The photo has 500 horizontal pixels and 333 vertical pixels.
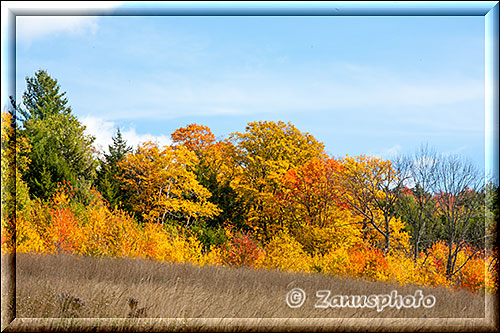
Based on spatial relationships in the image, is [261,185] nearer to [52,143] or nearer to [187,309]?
[52,143]

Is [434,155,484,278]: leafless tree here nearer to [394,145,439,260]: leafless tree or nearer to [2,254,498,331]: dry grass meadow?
[394,145,439,260]: leafless tree

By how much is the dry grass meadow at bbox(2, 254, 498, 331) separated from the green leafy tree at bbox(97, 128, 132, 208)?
62.1 ft

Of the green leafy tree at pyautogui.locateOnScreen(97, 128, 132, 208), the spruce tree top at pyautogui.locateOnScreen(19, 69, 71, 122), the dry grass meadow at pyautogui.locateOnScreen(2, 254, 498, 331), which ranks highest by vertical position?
the spruce tree top at pyautogui.locateOnScreen(19, 69, 71, 122)

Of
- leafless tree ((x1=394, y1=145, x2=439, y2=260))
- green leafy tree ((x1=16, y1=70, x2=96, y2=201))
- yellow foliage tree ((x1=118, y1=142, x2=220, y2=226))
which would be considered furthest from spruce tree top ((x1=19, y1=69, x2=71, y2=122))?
leafless tree ((x1=394, y1=145, x2=439, y2=260))

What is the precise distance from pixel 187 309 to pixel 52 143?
74.1ft

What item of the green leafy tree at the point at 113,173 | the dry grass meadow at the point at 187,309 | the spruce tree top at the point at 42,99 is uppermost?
the spruce tree top at the point at 42,99

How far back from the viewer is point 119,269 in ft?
32.0

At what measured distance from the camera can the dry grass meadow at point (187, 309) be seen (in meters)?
6.40

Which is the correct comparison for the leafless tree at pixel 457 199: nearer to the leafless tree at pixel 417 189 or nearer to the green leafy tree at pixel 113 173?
the leafless tree at pixel 417 189

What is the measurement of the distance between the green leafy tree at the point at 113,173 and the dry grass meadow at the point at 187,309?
18.9 meters

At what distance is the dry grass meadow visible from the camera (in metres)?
6.40

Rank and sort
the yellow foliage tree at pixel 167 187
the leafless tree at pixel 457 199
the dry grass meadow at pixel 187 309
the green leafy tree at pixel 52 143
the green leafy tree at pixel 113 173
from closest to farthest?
1. the dry grass meadow at pixel 187 309
2. the leafless tree at pixel 457 199
3. the green leafy tree at pixel 52 143
4. the yellow foliage tree at pixel 167 187
5. the green leafy tree at pixel 113 173

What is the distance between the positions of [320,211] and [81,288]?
633 inches

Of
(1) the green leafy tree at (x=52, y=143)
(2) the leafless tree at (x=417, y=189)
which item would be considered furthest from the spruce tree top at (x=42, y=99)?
(2) the leafless tree at (x=417, y=189)
